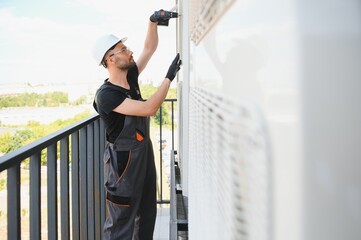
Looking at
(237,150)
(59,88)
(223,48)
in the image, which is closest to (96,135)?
(223,48)

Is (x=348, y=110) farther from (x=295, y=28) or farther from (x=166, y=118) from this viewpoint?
(x=166, y=118)

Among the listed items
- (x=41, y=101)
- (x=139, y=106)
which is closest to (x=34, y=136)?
(x=139, y=106)

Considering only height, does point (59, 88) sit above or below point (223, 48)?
above

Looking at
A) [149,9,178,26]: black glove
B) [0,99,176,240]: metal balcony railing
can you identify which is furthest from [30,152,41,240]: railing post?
[149,9,178,26]: black glove

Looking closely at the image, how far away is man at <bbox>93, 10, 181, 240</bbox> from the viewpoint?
7.90ft

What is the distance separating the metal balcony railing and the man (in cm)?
13

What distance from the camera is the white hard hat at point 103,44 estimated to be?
102 inches

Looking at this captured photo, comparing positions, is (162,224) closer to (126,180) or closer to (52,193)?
(126,180)

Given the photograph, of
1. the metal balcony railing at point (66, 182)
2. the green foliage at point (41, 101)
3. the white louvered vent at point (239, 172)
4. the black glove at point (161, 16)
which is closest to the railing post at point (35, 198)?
the metal balcony railing at point (66, 182)

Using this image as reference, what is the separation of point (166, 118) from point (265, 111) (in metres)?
3.89

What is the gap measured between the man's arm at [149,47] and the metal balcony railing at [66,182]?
626mm

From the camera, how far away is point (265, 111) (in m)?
0.39

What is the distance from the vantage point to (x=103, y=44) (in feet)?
8.57

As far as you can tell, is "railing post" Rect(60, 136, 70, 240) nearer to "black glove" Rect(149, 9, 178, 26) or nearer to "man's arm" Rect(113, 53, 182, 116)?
"man's arm" Rect(113, 53, 182, 116)
